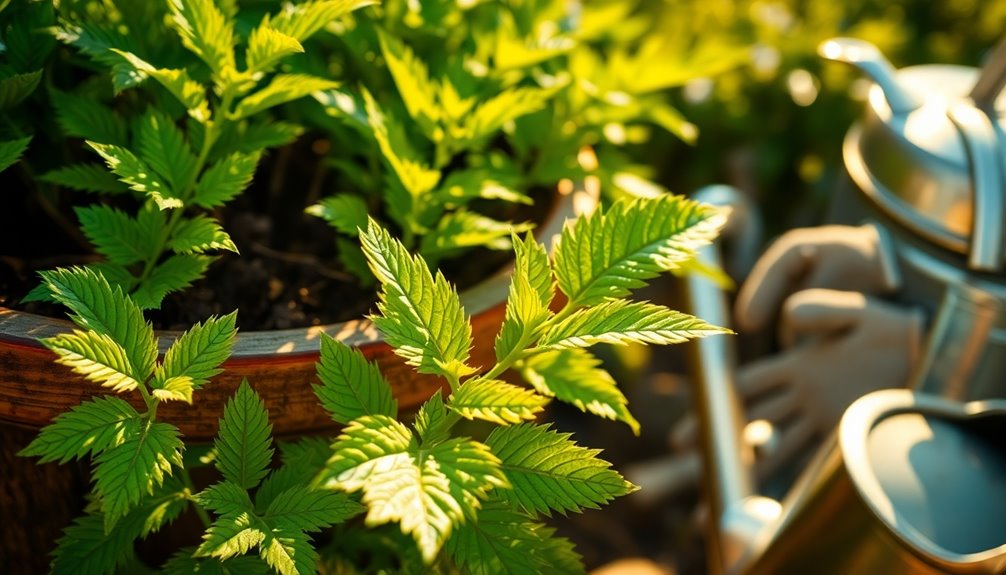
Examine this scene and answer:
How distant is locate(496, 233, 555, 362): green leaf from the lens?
537 mm

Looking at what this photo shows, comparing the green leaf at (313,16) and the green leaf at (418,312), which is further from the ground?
the green leaf at (313,16)

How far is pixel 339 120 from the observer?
0.75m

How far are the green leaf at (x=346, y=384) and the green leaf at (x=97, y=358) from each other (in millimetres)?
107

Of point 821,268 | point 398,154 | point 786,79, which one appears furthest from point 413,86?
point 786,79

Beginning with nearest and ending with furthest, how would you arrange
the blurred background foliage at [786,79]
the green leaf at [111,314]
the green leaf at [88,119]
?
the green leaf at [111,314], the green leaf at [88,119], the blurred background foliage at [786,79]

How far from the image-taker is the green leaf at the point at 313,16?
61 cm

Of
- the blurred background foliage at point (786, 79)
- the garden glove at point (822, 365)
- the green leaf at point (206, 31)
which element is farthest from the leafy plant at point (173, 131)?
the blurred background foliage at point (786, 79)

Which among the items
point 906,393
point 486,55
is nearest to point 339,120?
point 486,55

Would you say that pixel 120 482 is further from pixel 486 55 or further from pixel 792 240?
pixel 792 240

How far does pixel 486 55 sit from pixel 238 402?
39 cm

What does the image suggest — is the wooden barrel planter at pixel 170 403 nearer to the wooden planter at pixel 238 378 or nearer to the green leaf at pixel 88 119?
the wooden planter at pixel 238 378

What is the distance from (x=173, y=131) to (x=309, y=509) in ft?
0.90

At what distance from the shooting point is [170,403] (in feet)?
1.91

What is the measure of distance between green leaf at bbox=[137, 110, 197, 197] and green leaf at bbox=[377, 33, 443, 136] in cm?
16
